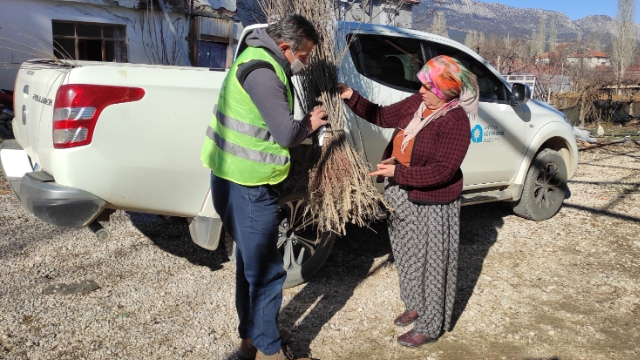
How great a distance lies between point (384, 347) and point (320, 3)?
2169 mm

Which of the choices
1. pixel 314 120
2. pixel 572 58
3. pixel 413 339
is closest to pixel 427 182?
pixel 314 120

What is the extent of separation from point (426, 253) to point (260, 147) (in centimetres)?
132

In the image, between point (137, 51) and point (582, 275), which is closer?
point (582, 275)

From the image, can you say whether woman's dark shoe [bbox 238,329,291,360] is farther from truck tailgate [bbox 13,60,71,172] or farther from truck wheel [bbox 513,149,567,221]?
truck wheel [bbox 513,149,567,221]

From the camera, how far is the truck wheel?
592cm

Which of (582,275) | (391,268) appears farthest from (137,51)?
(582,275)

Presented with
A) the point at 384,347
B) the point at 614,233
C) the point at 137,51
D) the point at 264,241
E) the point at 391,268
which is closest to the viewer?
the point at 264,241

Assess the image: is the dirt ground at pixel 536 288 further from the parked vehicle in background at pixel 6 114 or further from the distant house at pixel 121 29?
the distant house at pixel 121 29

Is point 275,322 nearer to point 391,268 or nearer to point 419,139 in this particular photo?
point 419,139

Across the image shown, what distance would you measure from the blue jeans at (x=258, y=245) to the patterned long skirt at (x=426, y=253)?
92 centimetres

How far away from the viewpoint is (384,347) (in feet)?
11.5

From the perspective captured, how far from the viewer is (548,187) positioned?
614cm

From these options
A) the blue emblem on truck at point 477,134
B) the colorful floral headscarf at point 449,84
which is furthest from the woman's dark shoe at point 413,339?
the blue emblem on truck at point 477,134

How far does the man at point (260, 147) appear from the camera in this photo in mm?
2570
